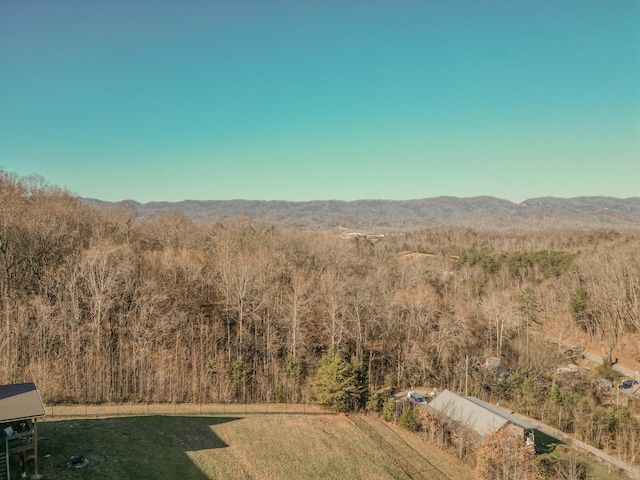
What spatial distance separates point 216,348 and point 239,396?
6208 mm

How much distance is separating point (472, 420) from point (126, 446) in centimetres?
2128

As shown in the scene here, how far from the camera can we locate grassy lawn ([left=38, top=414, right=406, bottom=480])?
1752cm

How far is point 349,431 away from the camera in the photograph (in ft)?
86.7

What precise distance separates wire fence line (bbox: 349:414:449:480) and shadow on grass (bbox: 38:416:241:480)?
34.5 feet

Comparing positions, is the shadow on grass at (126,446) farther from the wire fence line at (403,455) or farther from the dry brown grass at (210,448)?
the wire fence line at (403,455)

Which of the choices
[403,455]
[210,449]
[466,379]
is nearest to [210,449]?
[210,449]

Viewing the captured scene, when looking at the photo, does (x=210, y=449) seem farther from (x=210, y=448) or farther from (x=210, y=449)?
(x=210, y=448)

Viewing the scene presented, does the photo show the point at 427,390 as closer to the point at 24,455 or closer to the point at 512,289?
the point at 24,455

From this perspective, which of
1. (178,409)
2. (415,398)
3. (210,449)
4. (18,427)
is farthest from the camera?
(415,398)

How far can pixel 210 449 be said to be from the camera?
67.6 feet

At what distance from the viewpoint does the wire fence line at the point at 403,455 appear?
22444mm

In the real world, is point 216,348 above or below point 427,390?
above

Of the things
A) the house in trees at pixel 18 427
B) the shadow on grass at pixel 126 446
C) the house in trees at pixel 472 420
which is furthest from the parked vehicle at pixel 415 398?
the house in trees at pixel 18 427

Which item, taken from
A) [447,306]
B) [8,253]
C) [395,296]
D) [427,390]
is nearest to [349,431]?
[427,390]
